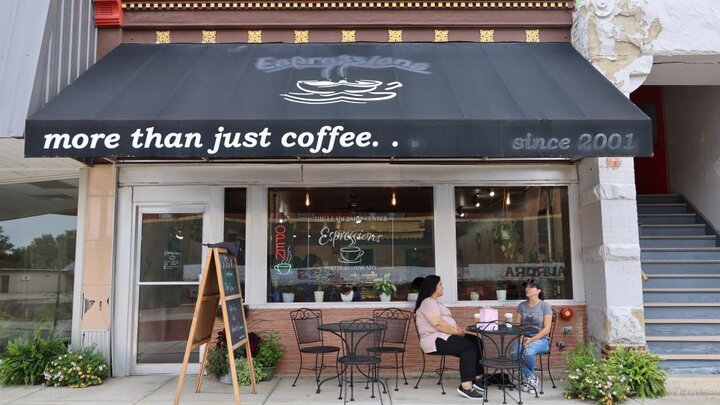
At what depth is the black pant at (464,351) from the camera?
668cm

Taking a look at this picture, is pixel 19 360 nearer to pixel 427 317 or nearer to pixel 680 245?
pixel 427 317

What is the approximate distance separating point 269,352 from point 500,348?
10.4ft

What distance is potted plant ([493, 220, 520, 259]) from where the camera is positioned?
336 inches

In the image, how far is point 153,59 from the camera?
25.8ft

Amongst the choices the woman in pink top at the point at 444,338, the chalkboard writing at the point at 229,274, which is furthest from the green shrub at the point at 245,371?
the woman in pink top at the point at 444,338

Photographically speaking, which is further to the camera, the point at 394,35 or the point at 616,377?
the point at 394,35

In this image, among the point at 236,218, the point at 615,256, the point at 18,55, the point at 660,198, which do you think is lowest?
the point at 615,256

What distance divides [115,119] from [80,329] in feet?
11.8

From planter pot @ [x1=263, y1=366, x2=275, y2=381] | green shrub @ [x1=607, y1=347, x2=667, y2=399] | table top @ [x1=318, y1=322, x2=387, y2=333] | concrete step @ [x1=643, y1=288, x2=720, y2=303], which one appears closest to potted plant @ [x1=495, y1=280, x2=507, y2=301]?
green shrub @ [x1=607, y1=347, x2=667, y2=399]

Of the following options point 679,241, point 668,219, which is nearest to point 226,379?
point 679,241

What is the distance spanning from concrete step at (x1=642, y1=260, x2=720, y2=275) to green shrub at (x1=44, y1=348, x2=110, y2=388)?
846 centimetres

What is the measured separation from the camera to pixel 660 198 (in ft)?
36.0

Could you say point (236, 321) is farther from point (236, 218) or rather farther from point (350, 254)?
point (350, 254)

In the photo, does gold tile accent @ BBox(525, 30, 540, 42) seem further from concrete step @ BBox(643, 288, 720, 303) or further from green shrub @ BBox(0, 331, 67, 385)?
green shrub @ BBox(0, 331, 67, 385)
